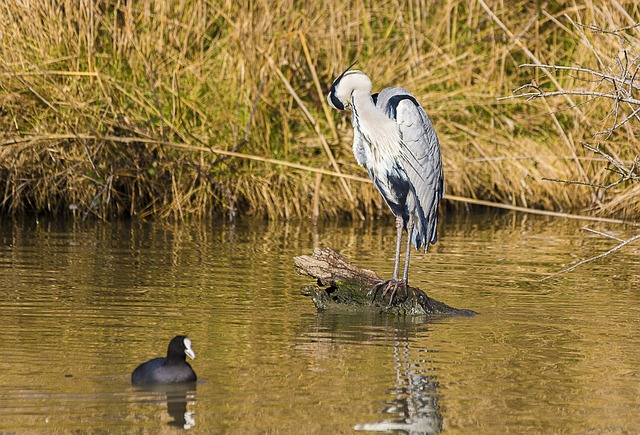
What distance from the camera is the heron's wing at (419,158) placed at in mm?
8398

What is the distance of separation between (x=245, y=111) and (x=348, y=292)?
6156mm

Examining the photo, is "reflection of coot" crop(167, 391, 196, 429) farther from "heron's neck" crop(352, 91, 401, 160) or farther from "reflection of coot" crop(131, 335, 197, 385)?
"heron's neck" crop(352, 91, 401, 160)

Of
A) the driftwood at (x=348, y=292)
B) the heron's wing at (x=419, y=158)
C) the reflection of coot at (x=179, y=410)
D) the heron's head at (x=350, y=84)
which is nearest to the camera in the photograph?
the reflection of coot at (x=179, y=410)

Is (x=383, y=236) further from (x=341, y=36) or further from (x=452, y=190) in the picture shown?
(x=341, y=36)

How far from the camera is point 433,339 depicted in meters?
7.16

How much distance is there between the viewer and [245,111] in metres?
13.9

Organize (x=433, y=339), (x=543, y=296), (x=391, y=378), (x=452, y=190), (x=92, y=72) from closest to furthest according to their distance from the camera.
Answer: (x=391, y=378), (x=433, y=339), (x=543, y=296), (x=92, y=72), (x=452, y=190)

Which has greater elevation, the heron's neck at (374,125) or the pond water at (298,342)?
the heron's neck at (374,125)

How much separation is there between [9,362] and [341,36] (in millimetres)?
9043

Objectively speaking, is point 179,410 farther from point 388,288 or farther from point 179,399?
point 388,288

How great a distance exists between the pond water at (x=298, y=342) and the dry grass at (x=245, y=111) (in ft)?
5.47

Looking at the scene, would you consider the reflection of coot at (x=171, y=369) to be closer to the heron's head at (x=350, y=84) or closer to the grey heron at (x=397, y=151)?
the grey heron at (x=397, y=151)

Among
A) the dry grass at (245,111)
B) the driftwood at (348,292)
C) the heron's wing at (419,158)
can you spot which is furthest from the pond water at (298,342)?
the dry grass at (245,111)

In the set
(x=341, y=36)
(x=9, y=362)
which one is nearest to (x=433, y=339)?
(x=9, y=362)
